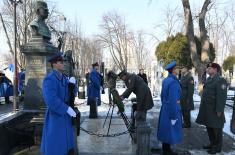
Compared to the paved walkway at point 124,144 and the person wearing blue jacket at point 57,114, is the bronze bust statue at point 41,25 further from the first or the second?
the person wearing blue jacket at point 57,114

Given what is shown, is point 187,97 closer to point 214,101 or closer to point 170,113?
point 214,101

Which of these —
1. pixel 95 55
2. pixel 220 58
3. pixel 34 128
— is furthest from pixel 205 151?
pixel 220 58

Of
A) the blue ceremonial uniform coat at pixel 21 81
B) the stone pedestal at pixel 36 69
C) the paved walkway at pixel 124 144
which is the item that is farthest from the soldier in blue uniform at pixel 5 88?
the stone pedestal at pixel 36 69

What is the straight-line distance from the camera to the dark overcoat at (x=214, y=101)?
25.2ft

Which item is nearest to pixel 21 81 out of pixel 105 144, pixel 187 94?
pixel 187 94

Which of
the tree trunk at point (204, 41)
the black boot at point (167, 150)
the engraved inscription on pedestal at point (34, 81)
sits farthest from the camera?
the tree trunk at point (204, 41)

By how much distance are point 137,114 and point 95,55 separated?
174 feet

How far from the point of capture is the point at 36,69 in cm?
966

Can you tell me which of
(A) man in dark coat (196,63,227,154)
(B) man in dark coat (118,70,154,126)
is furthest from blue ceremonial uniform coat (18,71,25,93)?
(A) man in dark coat (196,63,227,154)

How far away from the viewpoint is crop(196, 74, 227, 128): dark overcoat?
767cm

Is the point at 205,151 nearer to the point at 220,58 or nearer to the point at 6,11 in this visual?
the point at 6,11

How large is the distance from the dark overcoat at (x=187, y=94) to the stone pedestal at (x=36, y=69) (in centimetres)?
409

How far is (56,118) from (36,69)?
4.72m

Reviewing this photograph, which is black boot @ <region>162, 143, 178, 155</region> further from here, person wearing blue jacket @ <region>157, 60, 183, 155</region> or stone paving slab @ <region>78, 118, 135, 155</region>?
stone paving slab @ <region>78, 118, 135, 155</region>
